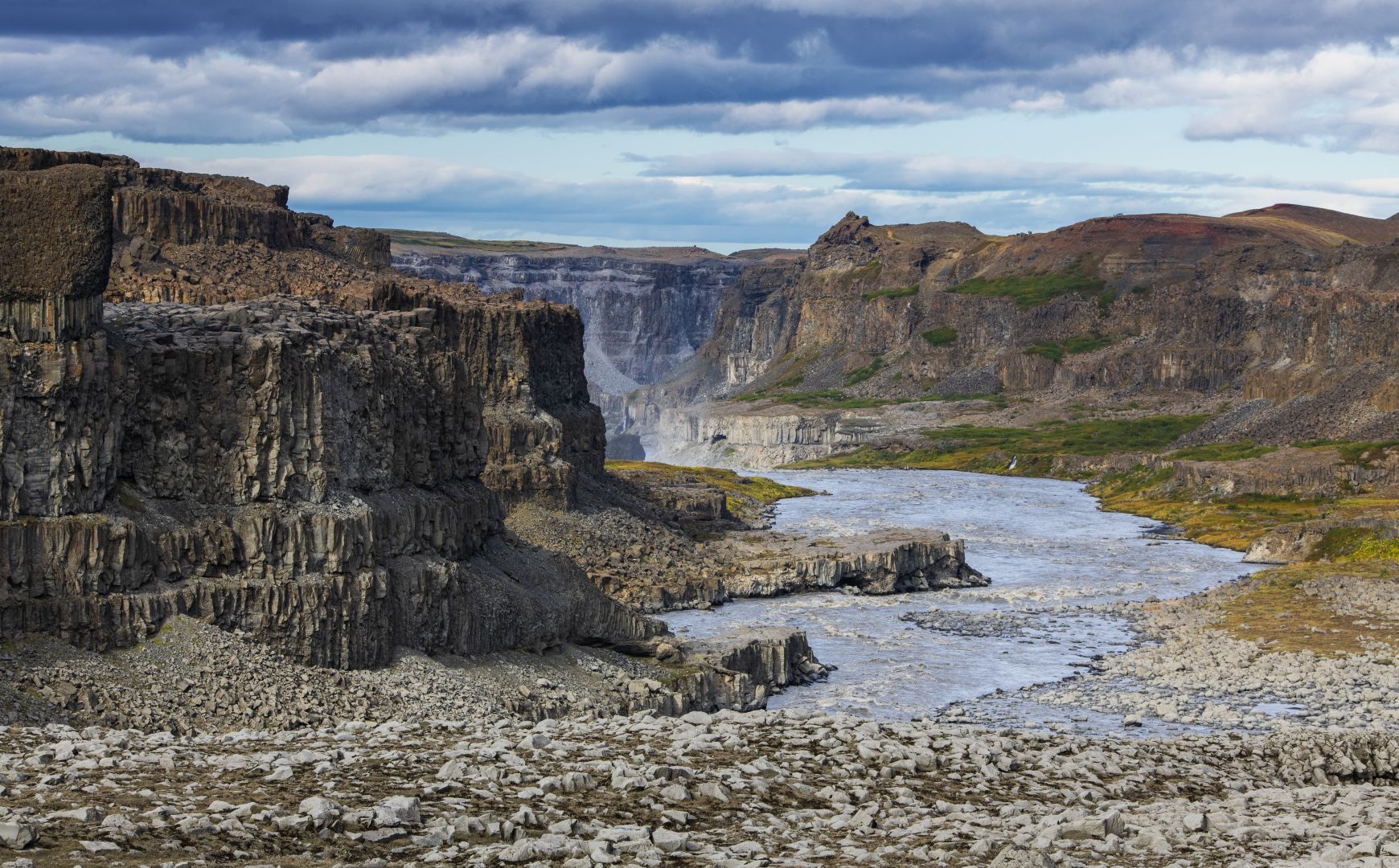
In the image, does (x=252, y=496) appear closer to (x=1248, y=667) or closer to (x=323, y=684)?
(x=323, y=684)

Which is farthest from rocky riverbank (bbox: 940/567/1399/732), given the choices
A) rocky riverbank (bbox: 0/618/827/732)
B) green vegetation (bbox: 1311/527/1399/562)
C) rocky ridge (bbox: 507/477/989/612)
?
rocky ridge (bbox: 507/477/989/612)

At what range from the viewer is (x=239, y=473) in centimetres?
5891

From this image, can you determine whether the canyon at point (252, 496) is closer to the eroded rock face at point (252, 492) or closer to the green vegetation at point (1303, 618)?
the eroded rock face at point (252, 492)

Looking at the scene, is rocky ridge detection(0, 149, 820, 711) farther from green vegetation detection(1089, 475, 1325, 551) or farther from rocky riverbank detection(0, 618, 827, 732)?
green vegetation detection(1089, 475, 1325, 551)

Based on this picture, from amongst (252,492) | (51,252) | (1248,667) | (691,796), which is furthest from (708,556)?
(691,796)

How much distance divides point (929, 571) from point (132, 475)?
82.8 m

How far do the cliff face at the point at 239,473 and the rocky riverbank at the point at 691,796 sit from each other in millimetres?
14034

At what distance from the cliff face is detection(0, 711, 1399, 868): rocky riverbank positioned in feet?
46.0

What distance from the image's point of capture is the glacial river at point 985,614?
89625mm

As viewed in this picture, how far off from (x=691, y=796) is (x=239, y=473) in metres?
28.8

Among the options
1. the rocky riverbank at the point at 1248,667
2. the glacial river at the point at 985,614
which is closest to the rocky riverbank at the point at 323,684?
the glacial river at the point at 985,614

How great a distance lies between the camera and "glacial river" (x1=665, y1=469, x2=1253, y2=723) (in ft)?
294

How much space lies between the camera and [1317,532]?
144250 mm

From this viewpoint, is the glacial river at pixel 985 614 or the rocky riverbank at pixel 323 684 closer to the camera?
the rocky riverbank at pixel 323 684
